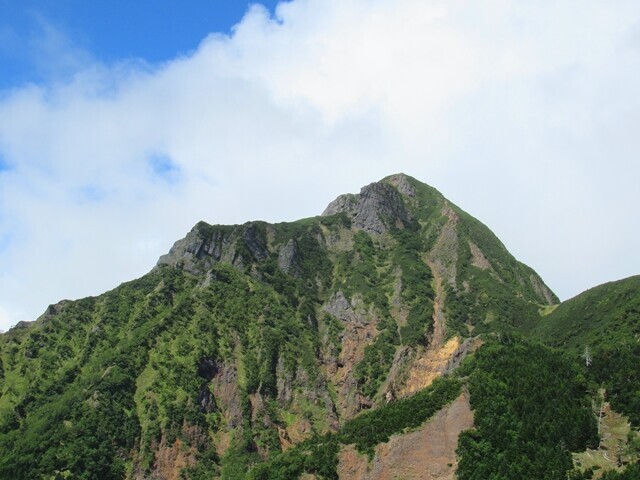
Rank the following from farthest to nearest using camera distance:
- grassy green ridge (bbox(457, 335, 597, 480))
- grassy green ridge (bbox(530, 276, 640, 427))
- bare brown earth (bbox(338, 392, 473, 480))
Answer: grassy green ridge (bbox(530, 276, 640, 427))
bare brown earth (bbox(338, 392, 473, 480))
grassy green ridge (bbox(457, 335, 597, 480))

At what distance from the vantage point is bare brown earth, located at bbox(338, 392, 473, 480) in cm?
12275

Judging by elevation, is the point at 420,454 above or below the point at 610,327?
below

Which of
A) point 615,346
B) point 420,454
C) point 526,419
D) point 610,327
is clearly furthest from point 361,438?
point 610,327

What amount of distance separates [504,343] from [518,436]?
44244 mm

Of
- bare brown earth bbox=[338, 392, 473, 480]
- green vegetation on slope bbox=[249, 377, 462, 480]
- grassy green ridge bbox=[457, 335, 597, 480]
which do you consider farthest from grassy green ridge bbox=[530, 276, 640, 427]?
green vegetation on slope bbox=[249, 377, 462, 480]

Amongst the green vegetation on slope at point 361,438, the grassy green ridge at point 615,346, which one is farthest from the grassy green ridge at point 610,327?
the green vegetation on slope at point 361,438

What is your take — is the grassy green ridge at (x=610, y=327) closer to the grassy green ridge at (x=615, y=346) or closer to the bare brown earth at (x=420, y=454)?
the grassy green ridge at (x=615, y=346)

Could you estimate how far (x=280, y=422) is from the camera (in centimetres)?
19862

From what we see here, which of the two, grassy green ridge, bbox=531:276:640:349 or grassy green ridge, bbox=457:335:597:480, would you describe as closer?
grassy green ridge, bbox=457:335:597:480

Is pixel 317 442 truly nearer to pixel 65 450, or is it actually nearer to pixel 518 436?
pixel 518 436

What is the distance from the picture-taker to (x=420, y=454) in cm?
12606

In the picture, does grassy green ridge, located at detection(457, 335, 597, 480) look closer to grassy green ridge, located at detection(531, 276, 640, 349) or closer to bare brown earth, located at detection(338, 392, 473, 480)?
bare brown earth, located at detection(338, 392, 473, 480)

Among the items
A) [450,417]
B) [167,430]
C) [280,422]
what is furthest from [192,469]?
[450,417]

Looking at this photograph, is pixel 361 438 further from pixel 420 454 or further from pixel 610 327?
pixel 610 327
